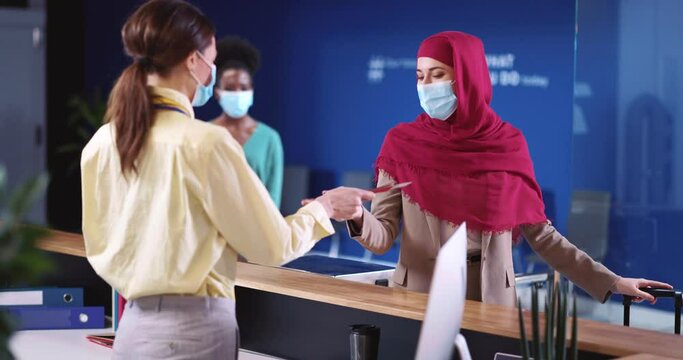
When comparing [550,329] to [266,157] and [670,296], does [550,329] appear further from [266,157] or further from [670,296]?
[266,157]

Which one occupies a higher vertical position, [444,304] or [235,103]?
[235,103]

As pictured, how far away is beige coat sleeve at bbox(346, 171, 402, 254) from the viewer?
2943 mm

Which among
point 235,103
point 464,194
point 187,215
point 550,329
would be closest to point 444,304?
point 550,329

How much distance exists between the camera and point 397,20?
25.2 ft

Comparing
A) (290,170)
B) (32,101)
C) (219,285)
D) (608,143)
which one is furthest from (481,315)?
(32,101)

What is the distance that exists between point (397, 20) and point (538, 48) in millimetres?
1281

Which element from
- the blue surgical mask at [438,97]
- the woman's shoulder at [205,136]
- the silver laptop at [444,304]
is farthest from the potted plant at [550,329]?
the blue surgical mask at [438,97]

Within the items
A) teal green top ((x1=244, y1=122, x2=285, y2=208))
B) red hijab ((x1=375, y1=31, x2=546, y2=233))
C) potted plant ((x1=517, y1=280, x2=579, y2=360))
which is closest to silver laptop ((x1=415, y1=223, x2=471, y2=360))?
potted plant ((x1=517, y1=280, x2=579, y2=360))

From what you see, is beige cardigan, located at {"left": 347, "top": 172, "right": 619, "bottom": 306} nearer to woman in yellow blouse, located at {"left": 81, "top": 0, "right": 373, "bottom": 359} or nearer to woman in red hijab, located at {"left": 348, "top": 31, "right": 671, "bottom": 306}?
woman in red hijab, located at {"left": 348, "top": 31, "right": 671, "bottom": 306}

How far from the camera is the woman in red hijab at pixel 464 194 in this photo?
9.97 ft

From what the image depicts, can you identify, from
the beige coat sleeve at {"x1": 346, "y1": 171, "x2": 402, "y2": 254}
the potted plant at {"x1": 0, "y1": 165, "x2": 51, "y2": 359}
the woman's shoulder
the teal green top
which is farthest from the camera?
the teal green top

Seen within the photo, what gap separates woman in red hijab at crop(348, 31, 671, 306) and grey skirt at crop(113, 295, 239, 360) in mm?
816

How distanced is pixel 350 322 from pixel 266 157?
3.71 metres

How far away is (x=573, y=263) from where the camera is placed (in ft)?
10.1
